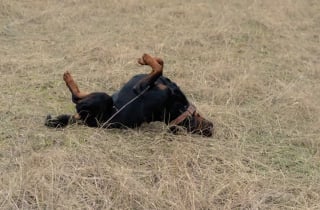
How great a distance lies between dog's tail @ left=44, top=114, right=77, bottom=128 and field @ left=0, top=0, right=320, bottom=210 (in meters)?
0.05

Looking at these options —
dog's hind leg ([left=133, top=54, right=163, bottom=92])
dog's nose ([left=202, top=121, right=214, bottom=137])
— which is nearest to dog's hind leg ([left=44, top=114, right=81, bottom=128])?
dog's hind leg ([left=133, top=54, right=163, bottom=92])

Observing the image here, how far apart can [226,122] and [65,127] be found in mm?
1162

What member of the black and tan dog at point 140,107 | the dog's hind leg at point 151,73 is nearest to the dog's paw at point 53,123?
the black and tan dog at point 140,107

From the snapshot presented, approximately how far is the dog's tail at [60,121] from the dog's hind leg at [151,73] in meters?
0.49

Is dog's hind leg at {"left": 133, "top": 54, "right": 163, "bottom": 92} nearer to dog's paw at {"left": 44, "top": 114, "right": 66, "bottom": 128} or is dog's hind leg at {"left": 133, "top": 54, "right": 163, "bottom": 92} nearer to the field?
the field

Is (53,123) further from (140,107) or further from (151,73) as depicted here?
(151,73)

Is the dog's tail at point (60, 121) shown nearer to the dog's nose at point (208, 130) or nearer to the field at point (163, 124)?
the field at point (163, 124)

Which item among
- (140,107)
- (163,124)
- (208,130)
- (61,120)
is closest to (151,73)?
(140,107)

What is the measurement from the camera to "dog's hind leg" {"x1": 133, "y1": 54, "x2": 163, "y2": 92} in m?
2.96

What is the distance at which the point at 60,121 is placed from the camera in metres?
3.12

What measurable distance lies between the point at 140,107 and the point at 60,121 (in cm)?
56

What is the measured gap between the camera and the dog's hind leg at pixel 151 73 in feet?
9.73

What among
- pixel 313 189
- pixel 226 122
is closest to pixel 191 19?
pixel 226 122

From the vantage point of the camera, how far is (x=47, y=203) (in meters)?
2.35
